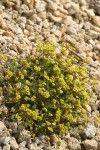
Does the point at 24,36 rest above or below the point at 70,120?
above

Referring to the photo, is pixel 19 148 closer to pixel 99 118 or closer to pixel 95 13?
pixel 99 118

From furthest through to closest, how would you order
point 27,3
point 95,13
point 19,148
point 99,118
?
point 95,13 < point 27,3 < point 99,118 < point 19,148

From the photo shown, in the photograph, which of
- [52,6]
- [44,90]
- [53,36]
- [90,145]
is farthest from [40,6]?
[90,145]

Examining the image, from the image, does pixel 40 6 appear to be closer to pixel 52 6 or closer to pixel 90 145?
pixel 52 6

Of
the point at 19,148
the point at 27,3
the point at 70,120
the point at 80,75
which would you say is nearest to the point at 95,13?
the point at 27,3

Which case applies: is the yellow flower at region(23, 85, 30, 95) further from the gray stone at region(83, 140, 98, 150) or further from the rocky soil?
the gray stone at region(83, 140, 98, 150)

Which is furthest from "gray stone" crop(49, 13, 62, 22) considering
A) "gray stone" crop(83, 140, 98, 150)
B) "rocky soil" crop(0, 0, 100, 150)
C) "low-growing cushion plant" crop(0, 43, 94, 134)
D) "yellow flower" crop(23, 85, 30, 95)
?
"gray stone" crop(83, 140, 98, 150)
